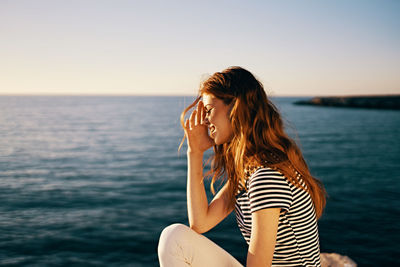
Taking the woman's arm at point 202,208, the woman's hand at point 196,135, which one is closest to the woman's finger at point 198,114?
the woman's hand at point 196,135

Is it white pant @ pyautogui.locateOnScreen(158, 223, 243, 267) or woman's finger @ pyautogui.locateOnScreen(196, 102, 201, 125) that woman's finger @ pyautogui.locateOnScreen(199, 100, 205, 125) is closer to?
woman's finger @ pyautogui.locateOnScreen(196, 102, 201, 125)

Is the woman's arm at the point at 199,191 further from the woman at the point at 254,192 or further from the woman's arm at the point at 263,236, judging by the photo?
the woman's arm at the point at 263,236

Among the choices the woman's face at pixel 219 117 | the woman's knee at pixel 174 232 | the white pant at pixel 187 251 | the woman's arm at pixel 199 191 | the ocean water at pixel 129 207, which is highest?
the woman's face at pixel 219 117

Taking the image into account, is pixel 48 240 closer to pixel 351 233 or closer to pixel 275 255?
pixel 275 255

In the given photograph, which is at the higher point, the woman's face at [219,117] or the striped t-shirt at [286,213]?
the woman's face at [219,117]

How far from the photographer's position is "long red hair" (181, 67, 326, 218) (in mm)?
1956

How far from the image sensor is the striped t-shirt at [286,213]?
171cm

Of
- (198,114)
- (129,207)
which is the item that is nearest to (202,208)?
(198,114)

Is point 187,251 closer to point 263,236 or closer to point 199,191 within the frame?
point 199,191

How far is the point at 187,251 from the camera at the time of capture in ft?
7.13

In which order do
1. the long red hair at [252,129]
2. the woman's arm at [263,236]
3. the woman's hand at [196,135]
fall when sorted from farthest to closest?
the woman's hand at [196,135], the long red hair at [252,129], the woman's arm at [263,236]

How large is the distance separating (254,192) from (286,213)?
265 mm

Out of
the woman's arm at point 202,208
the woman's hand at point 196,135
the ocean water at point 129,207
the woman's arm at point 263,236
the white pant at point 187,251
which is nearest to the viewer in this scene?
the woman's arm at point 263,236

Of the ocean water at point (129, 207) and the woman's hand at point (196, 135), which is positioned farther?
the ocean water at point (129, 207)
